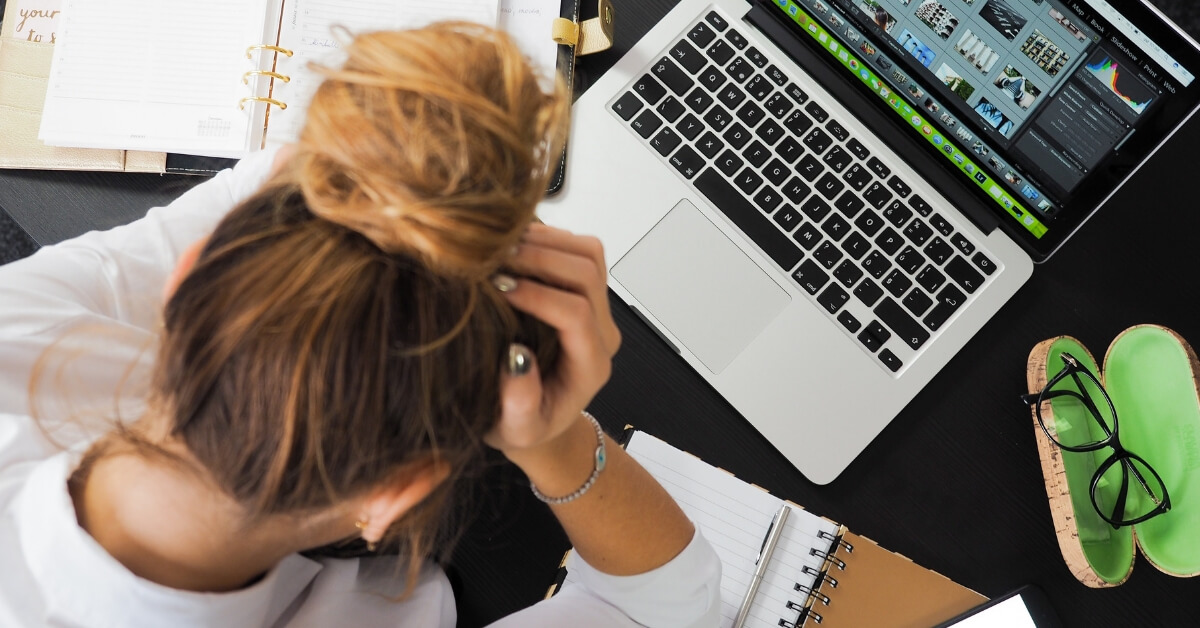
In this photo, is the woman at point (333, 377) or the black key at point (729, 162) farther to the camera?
the black key at point (729, 162)

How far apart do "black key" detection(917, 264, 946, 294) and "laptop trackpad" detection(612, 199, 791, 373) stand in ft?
0.41

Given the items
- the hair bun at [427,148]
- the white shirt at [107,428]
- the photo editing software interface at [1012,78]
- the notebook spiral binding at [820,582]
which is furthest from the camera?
the notebook spiral binding at [820,582]

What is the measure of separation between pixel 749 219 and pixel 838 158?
105 millimetres

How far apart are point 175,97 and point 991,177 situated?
0.74 metres

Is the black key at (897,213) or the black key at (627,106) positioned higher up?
the black key at (897,213)

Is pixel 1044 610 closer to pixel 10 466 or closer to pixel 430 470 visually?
pixel 430 470

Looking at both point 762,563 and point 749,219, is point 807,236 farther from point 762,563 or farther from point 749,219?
point 762,563

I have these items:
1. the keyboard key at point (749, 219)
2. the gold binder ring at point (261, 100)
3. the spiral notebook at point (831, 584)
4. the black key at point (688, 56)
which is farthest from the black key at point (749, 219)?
the gold binder ring at point (261, 100)

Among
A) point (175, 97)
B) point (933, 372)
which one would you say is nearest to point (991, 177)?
point (933, 372)

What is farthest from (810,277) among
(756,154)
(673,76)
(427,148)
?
(427,148)

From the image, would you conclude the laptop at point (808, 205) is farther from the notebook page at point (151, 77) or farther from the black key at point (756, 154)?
the notebook page at point (151, 77)

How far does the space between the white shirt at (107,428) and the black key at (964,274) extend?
35 centimetres

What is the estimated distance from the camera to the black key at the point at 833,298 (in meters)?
0.71

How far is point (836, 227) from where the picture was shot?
717 mm
